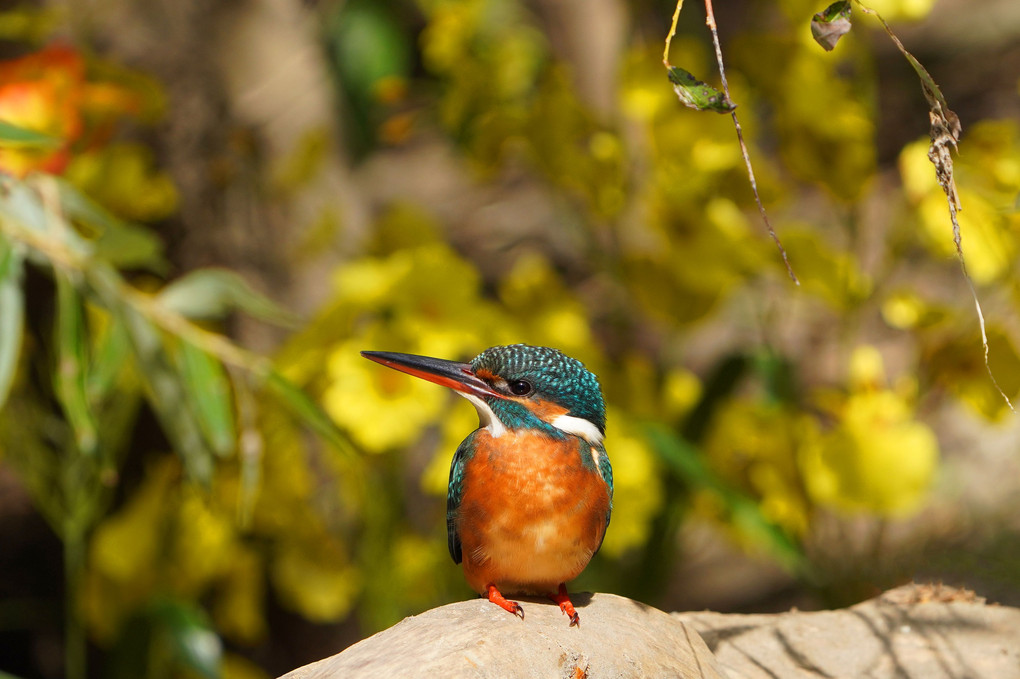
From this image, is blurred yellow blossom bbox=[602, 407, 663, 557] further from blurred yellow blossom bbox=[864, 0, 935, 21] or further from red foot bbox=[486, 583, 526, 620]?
blurred yellow blossom bbox=[864, 0, 935, 21]

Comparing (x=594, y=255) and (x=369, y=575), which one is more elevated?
(x=594, y=255)

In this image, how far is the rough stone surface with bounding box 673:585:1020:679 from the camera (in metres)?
1.40

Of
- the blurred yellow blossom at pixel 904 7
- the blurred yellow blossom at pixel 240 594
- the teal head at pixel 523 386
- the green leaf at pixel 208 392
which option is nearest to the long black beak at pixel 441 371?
the teal head at pixel 523 386

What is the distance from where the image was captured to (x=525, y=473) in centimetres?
124

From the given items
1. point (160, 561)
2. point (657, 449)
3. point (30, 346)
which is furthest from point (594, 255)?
point (30, 346)

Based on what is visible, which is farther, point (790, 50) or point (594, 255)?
point (594, 255)

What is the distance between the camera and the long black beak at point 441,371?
127cm

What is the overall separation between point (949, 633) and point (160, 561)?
5.43 feet

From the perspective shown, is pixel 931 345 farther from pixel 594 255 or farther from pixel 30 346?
pixel 30 346

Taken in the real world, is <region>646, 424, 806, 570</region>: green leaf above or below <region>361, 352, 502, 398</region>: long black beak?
above

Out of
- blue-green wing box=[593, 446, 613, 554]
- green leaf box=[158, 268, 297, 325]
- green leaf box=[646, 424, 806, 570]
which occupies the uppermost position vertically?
green leaf box=[646, 424, 806, 570]

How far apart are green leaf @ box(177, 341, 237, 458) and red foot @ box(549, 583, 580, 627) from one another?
2.13 feet

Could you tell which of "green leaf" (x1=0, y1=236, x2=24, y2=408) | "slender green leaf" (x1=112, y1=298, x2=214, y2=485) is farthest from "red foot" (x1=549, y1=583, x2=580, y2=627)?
"green leaf" (x1=0, y1=236, x2=24, y2=408)

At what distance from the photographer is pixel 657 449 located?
183 centimetres
